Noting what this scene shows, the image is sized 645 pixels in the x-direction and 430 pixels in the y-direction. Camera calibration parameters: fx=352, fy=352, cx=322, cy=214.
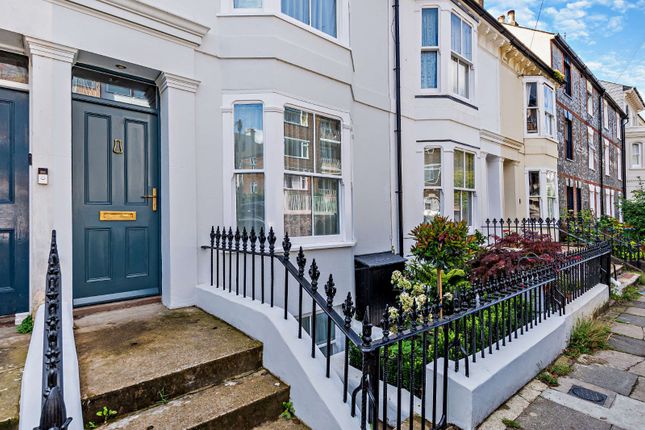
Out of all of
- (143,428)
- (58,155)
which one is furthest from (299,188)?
(143,428)

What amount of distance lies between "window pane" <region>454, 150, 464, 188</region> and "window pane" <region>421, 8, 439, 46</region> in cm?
254

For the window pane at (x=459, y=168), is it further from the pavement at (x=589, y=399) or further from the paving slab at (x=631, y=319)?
the pavement at (x=589, y=399)

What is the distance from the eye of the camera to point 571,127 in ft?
49.0

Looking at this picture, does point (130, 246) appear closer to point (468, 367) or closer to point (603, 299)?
point (468, 367)

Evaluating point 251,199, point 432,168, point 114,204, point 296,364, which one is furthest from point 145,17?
point 432,168

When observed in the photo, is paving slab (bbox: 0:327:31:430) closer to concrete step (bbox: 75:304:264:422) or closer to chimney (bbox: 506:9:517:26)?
concrete step (bbox: 75:304:264:422)

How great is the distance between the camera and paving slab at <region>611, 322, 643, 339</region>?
497 centimetres

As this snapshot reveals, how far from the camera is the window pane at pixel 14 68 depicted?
3.54 metres

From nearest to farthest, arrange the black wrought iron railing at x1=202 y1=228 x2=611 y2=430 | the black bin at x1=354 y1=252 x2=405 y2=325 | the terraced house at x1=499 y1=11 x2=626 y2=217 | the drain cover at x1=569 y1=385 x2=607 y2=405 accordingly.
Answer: the black wrought iron railing at x1=202 y1=228 x2=611 y2=430
the drain cover at x1=569 y1=385 x2=607 y2=405
the black bin at x1=354 y1=252 x2=405 y2=325
the terraced house at x1=499 y1=11 x2=626 y2=217

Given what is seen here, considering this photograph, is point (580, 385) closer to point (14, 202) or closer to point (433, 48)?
point (14, 202)

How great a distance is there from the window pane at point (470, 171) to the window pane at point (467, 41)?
2.46 m

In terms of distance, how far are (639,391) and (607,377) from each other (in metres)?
0.31

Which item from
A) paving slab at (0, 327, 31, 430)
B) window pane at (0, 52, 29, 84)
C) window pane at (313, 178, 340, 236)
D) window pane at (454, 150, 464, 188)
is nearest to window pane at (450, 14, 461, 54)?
window pane at (454, 150, 464, 188)

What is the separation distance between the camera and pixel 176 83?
14.1 feet
